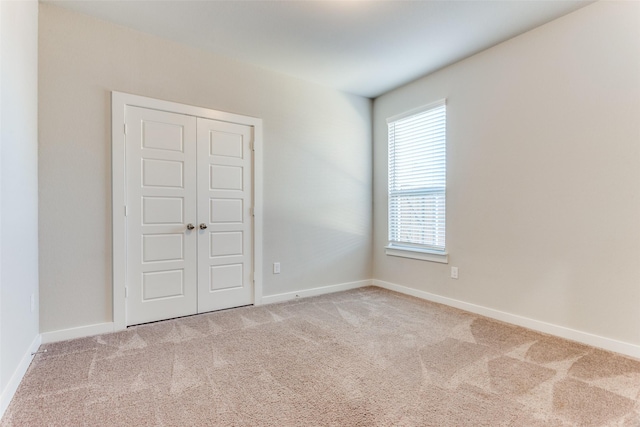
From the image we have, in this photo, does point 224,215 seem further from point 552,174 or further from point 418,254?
point 552,174

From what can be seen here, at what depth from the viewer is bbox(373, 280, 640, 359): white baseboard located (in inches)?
95.3

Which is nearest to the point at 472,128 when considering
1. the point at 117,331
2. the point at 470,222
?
the point at 470,222

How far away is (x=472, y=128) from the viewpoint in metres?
3.42

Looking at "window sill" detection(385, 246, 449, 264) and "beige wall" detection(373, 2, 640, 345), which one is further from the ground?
"beige wall" detection(373, 2, 640, 345)

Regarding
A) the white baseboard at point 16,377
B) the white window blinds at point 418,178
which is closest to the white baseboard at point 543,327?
the white window blinds at point 418,178

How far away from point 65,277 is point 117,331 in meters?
0.63

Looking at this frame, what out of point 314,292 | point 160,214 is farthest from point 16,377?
point 314,292

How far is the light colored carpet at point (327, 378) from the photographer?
1.68 meters

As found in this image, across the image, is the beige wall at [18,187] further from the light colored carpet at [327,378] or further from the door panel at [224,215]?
the door panel at [224,215]

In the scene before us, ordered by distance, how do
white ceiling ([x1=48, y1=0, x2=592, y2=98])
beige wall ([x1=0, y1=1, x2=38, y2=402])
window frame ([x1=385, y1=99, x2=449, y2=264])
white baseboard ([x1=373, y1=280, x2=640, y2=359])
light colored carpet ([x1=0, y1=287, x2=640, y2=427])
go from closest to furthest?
light colored carpet ([x1=0, y1=287, x2=640, y2=427]), beige wall ([x1=0, y1=1, x2=38, y2=402]), white baseboard ([x1=373, y1=280, x2=640, y2=359]), white ceiling ([x1=48, y1=0, x2=592, y2=98]), window frame ([x1=385, y1=99, x2=449, y2=264])

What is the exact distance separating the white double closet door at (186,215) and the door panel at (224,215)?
0.4 inches

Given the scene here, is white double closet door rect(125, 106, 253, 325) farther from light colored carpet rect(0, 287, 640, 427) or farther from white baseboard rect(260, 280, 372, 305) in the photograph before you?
light colored carpet rect(0, 287, 640, 427)

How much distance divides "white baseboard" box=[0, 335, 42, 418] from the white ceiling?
268cm

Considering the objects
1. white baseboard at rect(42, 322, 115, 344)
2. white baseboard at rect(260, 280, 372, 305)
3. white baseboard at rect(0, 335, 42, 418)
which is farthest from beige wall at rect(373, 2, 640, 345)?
white baseboard at rect(0, 335, 42, 418)
